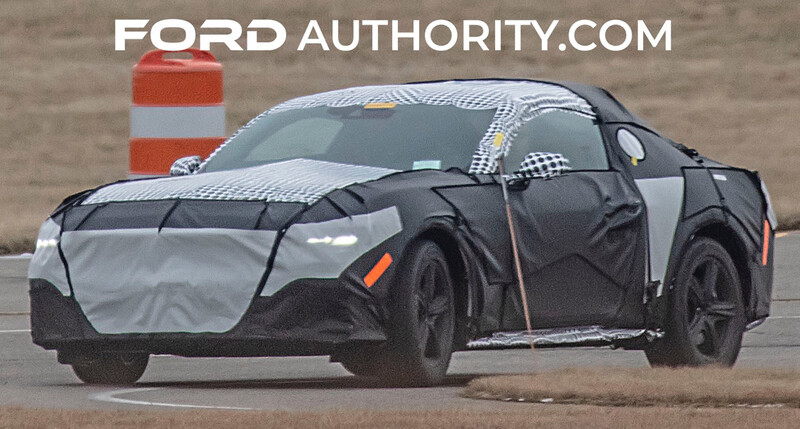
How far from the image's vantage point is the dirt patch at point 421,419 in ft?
23.1

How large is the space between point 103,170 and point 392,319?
19347 mm

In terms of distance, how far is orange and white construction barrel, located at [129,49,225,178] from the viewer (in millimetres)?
11922

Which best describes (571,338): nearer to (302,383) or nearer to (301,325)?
(302,383)

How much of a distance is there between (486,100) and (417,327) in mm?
1600

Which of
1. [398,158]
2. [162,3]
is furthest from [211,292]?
[162,3]

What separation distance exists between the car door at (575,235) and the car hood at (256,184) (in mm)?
700

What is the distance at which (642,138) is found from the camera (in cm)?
1034

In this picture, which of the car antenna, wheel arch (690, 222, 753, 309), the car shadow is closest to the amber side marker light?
the car shadow

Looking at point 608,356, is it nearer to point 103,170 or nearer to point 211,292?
point 211,292

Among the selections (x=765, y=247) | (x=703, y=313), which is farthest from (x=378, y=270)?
(x=765, y=247)

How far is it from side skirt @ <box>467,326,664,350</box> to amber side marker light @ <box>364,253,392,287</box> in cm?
68

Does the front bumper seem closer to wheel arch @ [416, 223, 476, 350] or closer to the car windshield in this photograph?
wheel arch @ [416, 223, 476, 350]

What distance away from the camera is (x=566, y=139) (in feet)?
32.8

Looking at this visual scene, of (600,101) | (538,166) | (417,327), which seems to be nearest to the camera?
(417,327)
